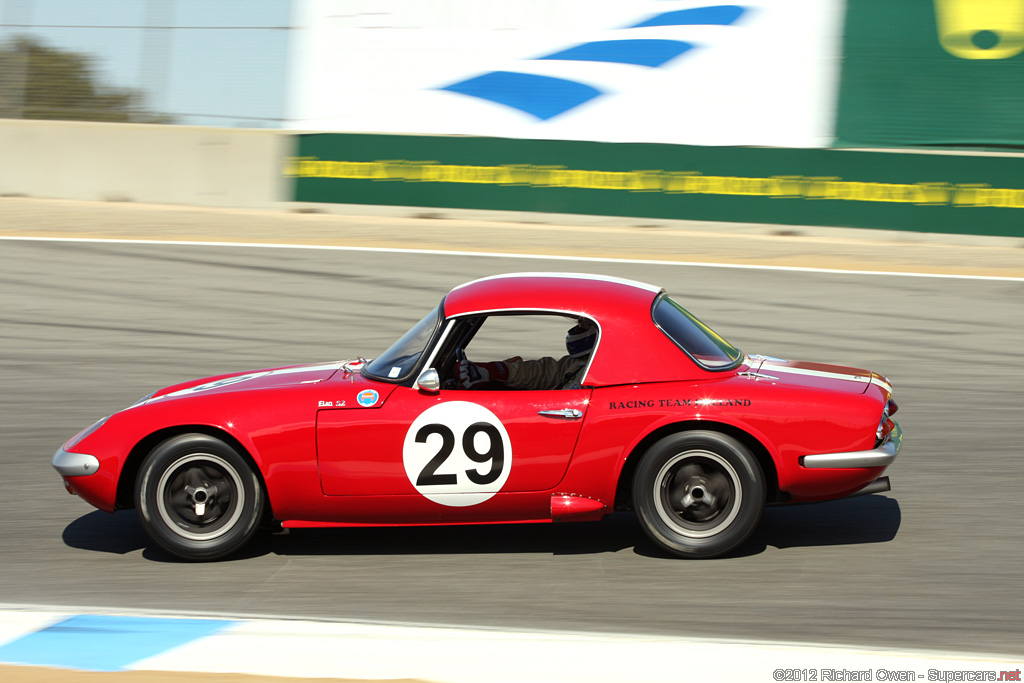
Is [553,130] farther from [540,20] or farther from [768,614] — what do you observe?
[768,614]

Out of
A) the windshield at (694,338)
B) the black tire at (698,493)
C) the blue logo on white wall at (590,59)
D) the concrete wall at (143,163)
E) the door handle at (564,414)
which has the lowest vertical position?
the black tire at (698,493)

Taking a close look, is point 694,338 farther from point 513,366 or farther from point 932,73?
point 932,73

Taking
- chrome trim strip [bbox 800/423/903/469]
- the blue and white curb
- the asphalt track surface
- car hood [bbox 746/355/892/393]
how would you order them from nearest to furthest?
1. the blue and white curb
2. the asphalt track surface
3. chrome trim strip [bbox 800/423/903/469]
4. car hood [bbox 746/355/892/393]

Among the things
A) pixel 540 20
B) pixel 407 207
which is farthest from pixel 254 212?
pixel 540 20

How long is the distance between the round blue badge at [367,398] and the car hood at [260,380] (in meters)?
0.35

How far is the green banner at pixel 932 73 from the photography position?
15.1 metres

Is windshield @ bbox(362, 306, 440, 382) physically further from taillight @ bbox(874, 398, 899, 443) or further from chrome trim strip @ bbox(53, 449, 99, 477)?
taillight @ bbox(874, 398, 899, 443)

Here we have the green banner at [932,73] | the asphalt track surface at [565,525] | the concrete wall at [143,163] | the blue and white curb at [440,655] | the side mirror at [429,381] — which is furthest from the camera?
the concrete wall at [143,163]

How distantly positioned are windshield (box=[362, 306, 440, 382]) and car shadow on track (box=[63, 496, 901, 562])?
0.89m

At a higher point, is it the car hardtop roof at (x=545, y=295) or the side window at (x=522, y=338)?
the car hardtop roof at (x=545, y=295)

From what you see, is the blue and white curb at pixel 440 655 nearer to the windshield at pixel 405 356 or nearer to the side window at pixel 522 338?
the windshield at pixel 405 356

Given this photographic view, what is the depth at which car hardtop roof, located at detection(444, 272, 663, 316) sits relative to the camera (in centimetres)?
509

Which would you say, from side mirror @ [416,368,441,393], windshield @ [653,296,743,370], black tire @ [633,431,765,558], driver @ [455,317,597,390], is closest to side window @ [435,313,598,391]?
driver @ [455,317,597,390]

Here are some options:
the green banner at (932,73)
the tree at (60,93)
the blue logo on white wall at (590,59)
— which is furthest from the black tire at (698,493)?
the tree at (60,93)
